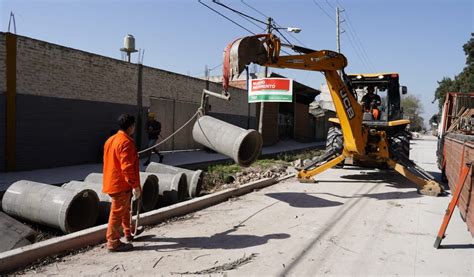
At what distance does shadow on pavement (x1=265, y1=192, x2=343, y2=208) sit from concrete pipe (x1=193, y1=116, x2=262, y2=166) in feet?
4.27

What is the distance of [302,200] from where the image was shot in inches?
328

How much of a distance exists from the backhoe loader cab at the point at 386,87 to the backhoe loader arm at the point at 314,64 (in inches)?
66.6

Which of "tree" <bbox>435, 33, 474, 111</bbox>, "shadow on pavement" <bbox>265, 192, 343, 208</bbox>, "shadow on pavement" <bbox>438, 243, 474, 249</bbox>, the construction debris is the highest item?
"tree" <bbox>435, 33, 474, 111</bbox>

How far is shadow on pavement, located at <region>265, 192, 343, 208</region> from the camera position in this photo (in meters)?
7.89

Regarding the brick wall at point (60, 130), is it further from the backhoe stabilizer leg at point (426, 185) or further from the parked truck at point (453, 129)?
the parked truck at point (453, 129)

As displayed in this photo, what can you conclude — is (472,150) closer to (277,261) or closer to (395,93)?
(277,261)

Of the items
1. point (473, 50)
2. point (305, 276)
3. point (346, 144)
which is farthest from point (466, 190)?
point (473, 50)

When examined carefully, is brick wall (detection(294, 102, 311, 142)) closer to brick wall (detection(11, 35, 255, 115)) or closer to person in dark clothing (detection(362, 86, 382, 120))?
brick wall (detection(11, 35, 255, 115))

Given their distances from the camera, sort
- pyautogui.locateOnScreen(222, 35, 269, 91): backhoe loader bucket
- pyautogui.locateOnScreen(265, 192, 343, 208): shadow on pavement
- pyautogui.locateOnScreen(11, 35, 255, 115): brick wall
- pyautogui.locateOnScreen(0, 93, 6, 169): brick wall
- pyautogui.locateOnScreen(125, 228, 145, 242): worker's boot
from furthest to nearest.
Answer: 1. pyautogui.locateOnScreen(11, 35, 255, 115): brick wall
2. pyautogui.locateOnScreen(0, 93, 6, 169): brick wall
3. pyautogui.locateOnScreen(265, 192, 343, 208): shadow on pavement
4. pyautogui.locateOnScreen(222, 35, 269, 91): backhoe loader bucket
5. pyautogui.locateOnScreen(125, 228, 145, 242): worker's boot

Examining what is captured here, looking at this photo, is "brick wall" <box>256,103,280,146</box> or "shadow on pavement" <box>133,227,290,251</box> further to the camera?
"brick wall" <box>256,103,280,146</box>

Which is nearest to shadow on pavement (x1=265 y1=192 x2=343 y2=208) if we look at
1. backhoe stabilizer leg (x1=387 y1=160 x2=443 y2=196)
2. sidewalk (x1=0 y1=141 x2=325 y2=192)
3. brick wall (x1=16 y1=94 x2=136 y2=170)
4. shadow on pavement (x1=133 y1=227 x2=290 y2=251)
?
A: shadow on pavement (x1=133 y1=227 x2=290 y2=251)

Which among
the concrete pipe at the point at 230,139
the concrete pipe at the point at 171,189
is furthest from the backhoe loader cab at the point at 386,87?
the concrete pipe at the point at 171,189

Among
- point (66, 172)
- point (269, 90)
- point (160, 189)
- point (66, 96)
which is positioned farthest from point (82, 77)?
point (269, 90)

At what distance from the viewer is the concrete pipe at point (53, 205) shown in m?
5.59
